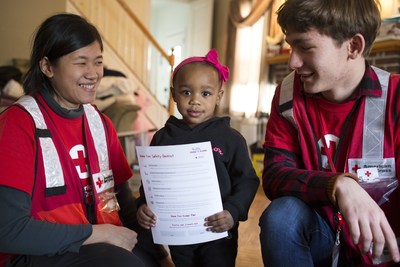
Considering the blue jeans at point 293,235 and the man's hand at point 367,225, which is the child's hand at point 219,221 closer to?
the blue jeans at point 293,235

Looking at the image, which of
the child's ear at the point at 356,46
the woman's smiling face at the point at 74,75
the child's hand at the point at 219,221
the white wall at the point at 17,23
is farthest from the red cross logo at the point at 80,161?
the white wall at the point at 17,23

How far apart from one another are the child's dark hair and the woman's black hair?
2.01ft

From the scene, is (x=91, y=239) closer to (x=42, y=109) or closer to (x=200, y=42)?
(x=42, y=109)

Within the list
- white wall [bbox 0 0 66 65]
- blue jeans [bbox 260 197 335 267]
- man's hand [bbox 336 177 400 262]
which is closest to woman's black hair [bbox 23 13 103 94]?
blue jeans [bbox 260 197 335 267]

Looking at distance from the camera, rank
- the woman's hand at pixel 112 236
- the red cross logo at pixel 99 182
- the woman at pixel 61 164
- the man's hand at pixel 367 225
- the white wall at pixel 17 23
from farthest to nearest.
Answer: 1. the white wall at pixel 17 23
2. the red cross logo at pixel 99 182
3. the woman's hand at pixel 112 236
4. the woman at pixel 61 164
5. the man's hand at pixel 367 225

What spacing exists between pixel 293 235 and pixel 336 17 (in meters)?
0.58

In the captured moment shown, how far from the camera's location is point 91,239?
38.1 inches

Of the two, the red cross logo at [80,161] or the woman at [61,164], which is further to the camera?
the red cross logo at [80,161]

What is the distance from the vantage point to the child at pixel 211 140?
3.71 feet

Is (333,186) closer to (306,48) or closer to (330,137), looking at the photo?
(330,137)

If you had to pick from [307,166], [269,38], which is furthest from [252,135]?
[307,166]

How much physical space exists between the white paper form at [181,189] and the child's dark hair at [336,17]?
1.43 feet

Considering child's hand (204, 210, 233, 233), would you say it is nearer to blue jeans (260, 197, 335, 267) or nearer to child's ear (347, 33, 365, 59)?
blue jeans (260, 197, 335, 267)

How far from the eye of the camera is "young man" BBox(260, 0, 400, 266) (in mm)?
920
